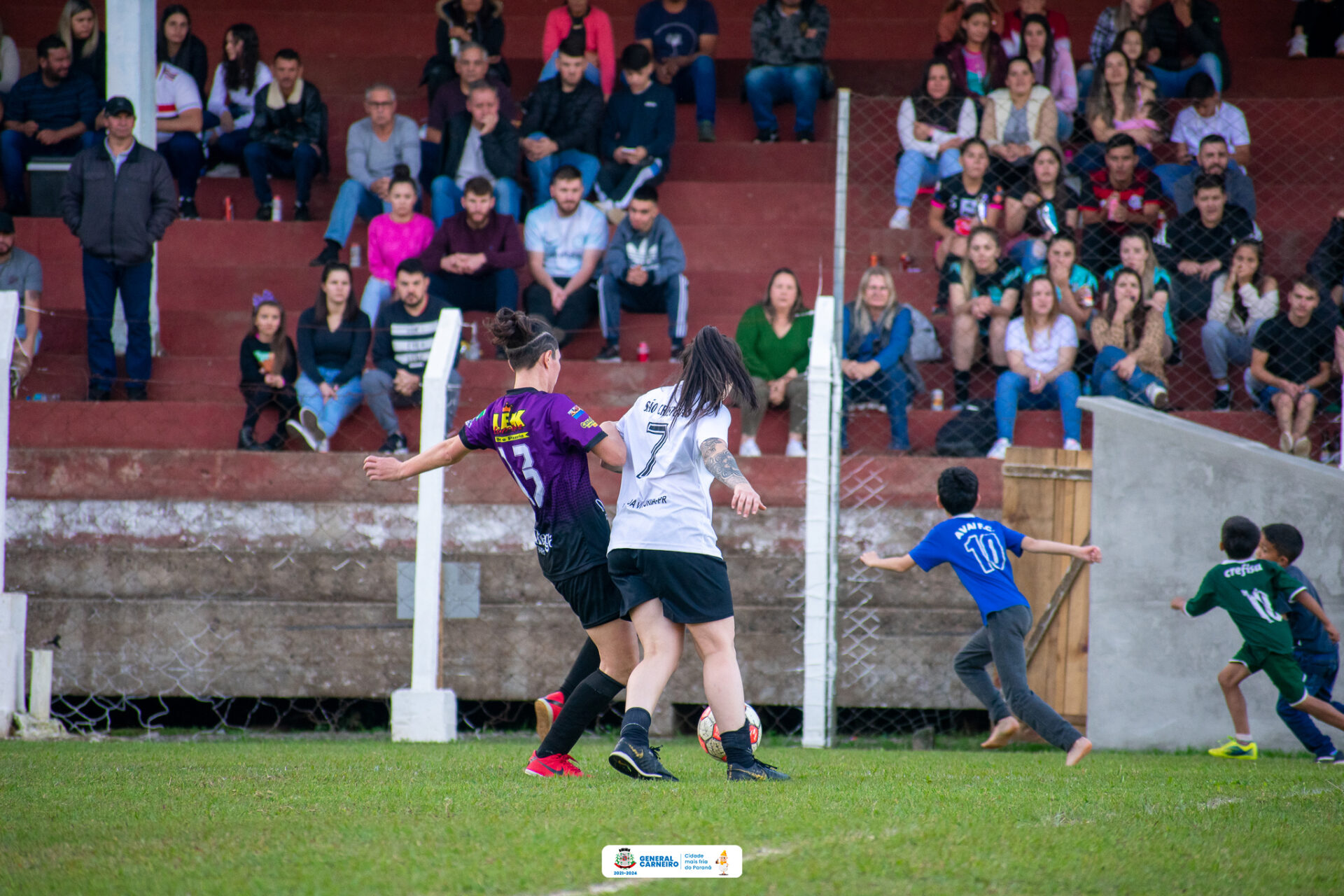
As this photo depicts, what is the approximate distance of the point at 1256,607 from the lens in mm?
6758

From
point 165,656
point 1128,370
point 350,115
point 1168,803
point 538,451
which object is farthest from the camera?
point 350,115

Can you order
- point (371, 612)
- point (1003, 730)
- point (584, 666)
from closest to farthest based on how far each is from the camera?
point (584, 666) < point (1003, 730) < point (371, 612)

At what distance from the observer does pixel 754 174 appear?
12.2 meters

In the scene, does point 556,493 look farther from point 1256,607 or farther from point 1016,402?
point 1016,402

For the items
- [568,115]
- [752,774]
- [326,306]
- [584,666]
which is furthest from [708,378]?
[568,115]

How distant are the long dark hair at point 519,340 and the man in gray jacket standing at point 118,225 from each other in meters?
5.74

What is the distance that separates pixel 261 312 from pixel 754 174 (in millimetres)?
4946

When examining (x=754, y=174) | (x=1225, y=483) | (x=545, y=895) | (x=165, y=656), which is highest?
(x=754, y=174)

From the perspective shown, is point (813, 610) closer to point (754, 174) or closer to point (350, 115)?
point (754, 174)

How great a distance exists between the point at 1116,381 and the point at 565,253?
4483 mm

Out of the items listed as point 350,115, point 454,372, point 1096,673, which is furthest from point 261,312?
point 1096,673

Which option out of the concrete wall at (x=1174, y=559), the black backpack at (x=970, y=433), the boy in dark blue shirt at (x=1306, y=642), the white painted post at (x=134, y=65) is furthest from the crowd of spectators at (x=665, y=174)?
the boy in dark blue shirt at (x=1306, y=642)

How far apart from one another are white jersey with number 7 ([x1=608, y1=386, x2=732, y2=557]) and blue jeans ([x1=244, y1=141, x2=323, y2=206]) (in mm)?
7960

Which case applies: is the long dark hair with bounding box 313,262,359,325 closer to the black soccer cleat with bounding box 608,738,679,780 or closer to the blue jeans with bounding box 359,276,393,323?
the blue jeans with bounding box 359,276,393,323
